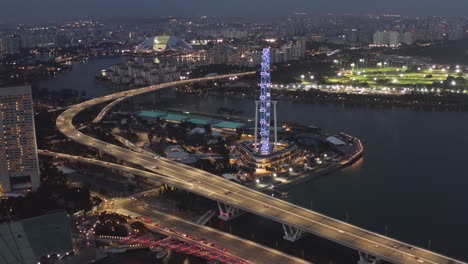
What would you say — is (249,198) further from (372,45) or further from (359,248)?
(372,45)

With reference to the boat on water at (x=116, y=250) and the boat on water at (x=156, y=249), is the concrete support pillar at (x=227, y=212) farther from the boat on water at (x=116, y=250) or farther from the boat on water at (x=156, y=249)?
the boat on water at (x=116, y=250)

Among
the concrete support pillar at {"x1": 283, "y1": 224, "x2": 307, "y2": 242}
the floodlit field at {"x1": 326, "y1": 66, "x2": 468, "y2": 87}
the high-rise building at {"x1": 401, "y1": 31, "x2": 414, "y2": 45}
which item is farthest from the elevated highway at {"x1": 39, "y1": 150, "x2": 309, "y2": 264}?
the high-rise building at {"x1": 401, "y1": 31, "x2": 414, "y2": 45}

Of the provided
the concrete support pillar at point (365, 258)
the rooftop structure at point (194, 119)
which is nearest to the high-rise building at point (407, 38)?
the rooftop structure at point (194, 119)

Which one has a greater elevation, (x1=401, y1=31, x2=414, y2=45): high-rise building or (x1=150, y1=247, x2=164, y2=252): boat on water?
(x1=401, y1=31, x2=414, y2=45): high-rise building

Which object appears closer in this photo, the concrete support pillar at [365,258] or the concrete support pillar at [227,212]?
the concrete support pillar at [365,258]

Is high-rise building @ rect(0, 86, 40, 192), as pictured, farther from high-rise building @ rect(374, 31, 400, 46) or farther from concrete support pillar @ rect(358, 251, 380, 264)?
high-rise building @ rect(374, 31, 400, 46)

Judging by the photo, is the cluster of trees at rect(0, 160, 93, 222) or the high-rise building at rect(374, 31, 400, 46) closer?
the cluster of trees at rect(0, 160, 93, 222)

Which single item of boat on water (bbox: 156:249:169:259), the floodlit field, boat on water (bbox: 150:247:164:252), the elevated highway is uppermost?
the elevated highway
